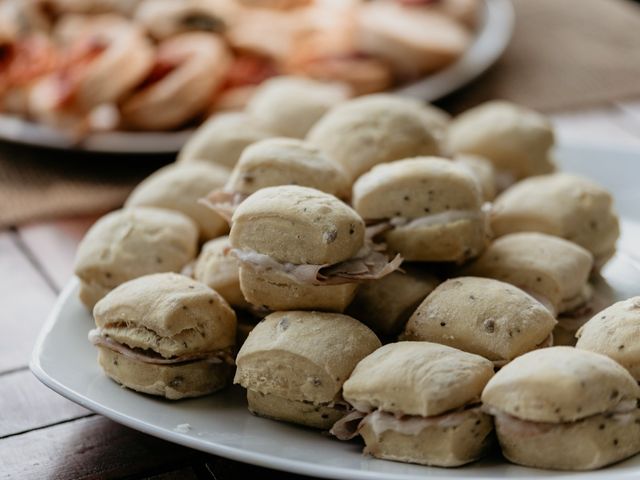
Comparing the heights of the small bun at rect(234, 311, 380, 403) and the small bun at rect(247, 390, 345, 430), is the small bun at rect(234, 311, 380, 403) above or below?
above

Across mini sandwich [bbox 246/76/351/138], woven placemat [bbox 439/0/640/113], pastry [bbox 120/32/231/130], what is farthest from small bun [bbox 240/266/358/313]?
woven placemat [bbox 439/0/640/113]

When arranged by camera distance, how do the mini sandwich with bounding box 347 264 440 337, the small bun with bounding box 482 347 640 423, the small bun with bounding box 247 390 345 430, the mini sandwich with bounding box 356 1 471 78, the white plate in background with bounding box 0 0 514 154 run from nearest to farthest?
the small bun with bounding box 482 347 640 423, the small bun with bounding box 247 390 345 430, the mini sandwich with bounding box 347 264 440 337, the white plate in background with bounding box 0 0 514 154, the mini sandwich with bounding box 356 1 471 78

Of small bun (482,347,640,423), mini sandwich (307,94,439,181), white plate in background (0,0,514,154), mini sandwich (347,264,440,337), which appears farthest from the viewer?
white plate in background (0,0,514,154)

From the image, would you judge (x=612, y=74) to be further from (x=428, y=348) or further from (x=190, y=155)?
(x=428, y=348)

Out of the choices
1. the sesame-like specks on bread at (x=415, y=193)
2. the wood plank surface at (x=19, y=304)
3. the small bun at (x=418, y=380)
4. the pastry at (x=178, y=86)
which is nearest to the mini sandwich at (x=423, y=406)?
the small bun at (x=418, y=380)

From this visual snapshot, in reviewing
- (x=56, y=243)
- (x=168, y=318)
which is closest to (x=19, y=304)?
(x=56, y=243)

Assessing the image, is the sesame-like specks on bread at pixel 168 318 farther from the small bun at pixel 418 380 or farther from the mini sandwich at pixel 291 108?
the mini sandwich at pixel 291 108

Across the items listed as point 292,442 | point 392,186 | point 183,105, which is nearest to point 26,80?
point 183,105

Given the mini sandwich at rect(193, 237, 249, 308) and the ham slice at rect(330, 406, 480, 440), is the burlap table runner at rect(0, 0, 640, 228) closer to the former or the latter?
the mini sandwich at rect(193, 237, 249, 308)

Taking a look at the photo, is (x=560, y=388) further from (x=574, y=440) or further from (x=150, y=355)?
(x=150, y=355)
